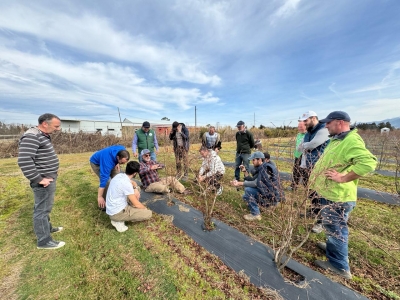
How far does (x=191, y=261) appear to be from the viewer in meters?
2.20

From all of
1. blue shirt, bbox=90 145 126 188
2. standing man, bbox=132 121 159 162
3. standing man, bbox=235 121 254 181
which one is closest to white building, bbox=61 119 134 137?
standing man, bbox=132 121 159 162

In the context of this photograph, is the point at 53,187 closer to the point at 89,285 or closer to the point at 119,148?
the point at 119,148

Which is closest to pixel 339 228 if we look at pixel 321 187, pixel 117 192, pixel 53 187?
pixel 321 187

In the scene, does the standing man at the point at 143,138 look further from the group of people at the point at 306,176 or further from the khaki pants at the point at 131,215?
the khaki pants at the point at 131,215

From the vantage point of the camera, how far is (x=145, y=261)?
86.5 inches

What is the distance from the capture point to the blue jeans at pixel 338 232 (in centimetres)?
185

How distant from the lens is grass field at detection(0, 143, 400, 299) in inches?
71.1

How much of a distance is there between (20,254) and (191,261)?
2357 millimetres

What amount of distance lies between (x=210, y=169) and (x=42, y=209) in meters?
2.70

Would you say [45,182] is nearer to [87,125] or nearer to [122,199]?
[122,199]

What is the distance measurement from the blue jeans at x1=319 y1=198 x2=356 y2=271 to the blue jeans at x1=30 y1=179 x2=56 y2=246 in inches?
134

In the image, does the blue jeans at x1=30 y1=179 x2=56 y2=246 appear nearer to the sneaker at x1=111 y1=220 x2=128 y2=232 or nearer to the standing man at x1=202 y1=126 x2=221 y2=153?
the sneaker at x1=111 y1=220 x2=128 y2=232

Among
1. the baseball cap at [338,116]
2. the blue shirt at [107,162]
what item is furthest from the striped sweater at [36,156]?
the baseball cap at [338,116]

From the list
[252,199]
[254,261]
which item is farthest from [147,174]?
[254,261]
